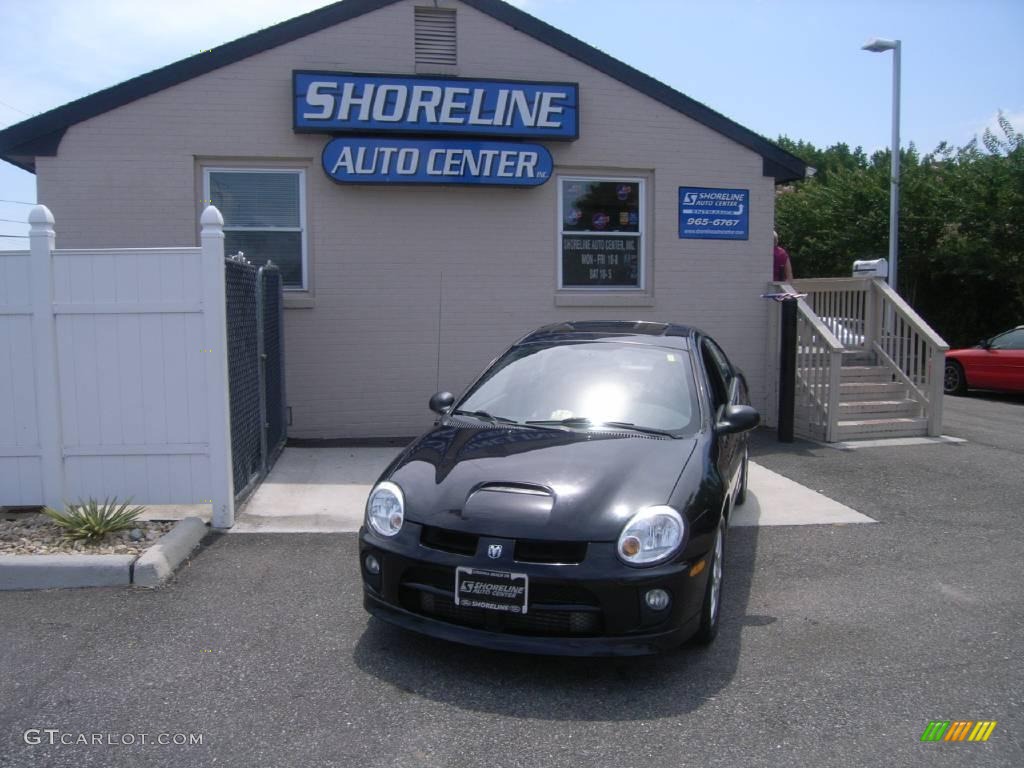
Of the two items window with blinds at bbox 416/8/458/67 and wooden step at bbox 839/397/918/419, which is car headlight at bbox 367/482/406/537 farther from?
wooden step at bbox 839/397/918/419

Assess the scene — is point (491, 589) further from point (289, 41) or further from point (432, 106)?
point (289, 41)

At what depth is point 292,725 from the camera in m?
3.49

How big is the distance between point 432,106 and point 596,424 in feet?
18.5

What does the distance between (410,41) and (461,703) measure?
7912 mm

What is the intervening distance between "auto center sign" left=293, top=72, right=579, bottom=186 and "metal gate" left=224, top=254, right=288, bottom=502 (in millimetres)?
1715

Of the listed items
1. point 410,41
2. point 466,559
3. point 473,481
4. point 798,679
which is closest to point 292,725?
point 466,559

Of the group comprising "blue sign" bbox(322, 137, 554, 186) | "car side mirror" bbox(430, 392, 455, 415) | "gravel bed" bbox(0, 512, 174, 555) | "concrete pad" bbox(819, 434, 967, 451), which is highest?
"blue sign" bbox(322, 137, 554, 186)

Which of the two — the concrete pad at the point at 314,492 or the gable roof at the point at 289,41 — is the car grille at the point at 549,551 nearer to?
the concrete pad at the point at 314,492

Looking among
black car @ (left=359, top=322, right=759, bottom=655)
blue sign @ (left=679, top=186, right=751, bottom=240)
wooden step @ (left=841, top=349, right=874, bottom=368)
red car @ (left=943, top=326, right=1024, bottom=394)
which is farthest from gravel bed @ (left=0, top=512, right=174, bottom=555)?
red car @ (left=943, top=326, right=1024, bottom=394)

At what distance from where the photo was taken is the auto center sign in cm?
918

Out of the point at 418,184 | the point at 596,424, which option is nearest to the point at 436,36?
the point at 418,184

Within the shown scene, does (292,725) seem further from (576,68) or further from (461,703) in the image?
(576,68)

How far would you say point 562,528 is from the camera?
3812 millimetres

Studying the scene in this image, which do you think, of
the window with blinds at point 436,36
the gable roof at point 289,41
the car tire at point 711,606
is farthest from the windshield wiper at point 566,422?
the gable roof at point 289,41
